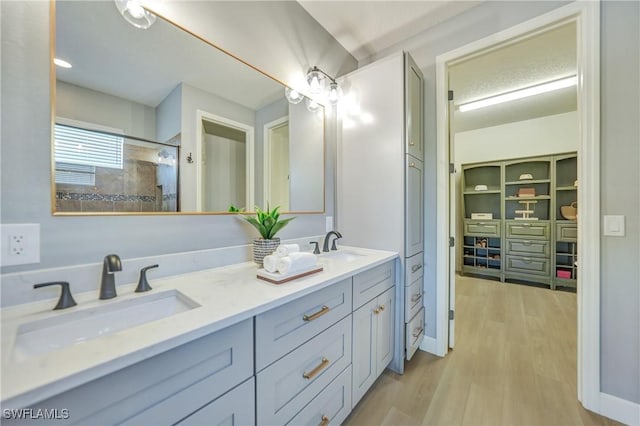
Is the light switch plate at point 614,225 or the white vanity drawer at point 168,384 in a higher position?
the light switch plate at point 614,225

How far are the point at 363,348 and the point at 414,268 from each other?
29.3 inches

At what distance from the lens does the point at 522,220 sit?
12.1ft

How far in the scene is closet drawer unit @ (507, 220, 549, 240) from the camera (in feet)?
11.6

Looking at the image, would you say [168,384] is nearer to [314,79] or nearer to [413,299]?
[413,299]

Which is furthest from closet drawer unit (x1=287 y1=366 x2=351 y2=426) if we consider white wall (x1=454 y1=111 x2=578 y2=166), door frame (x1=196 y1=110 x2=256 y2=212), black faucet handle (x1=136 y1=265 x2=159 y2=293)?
white wall (x1=454 y1=111 x2=578 y2=166)

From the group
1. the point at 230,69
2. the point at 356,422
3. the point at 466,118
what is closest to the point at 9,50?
the point at 230,69

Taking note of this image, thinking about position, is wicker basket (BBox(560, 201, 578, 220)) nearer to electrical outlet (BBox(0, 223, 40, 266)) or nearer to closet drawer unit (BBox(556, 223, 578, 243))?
closet drawer unit (BBox(556, 223, 578, 243))

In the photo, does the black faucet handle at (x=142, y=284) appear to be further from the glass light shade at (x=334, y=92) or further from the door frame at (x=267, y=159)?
the glass light shade at (x=334, y=92)

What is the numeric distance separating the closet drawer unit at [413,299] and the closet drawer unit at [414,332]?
0.05 meters

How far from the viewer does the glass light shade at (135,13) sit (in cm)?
97

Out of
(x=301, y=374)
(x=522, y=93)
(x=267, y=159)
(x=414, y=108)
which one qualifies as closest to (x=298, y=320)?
(x=301, y=374)

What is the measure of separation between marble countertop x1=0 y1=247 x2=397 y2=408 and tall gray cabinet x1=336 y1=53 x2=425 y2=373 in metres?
0.68

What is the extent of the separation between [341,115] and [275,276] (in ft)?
5.01

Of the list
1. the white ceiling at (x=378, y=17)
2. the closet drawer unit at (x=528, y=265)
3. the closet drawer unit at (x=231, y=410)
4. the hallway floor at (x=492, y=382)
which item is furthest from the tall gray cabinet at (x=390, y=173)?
the closet drawer unit at (x=528, y=265)
